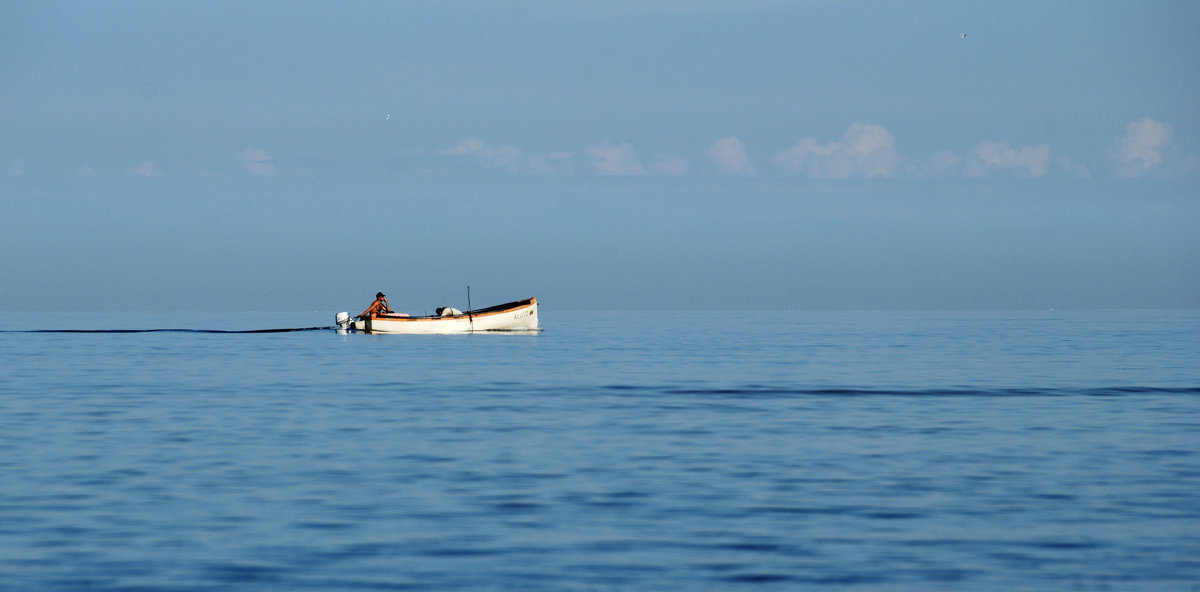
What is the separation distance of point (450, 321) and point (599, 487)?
71.4m

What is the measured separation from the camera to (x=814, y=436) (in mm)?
29844

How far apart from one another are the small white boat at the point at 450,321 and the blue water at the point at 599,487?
137 ft

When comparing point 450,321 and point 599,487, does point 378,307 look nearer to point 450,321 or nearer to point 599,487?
point 450,321

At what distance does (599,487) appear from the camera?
21500 mm

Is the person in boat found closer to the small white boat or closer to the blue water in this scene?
the small white boat

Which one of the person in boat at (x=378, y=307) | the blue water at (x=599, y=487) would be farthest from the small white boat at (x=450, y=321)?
the blue water at (x=599, y=487)

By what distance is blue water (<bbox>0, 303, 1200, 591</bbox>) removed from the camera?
49.6 feet

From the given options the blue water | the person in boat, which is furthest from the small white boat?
the blue water

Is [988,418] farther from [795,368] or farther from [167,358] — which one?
[167,358]

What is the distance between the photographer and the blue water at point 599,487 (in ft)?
49.6

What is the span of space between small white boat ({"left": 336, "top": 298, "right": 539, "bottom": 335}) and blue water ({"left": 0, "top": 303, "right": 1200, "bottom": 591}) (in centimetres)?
4184

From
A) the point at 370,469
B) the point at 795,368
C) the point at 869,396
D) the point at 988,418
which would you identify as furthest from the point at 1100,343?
the point at 370,469

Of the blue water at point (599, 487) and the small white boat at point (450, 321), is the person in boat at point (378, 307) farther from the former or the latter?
the blue water at point (599, 487)

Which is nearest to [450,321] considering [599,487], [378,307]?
[378,307]
